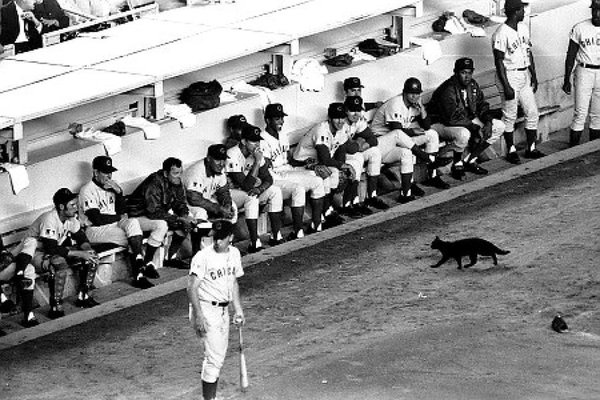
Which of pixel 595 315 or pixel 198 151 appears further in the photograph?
pixel 198 151

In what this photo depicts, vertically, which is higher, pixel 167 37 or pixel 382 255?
pixel 167 37

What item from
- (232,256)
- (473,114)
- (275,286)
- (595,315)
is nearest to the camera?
(232,256)

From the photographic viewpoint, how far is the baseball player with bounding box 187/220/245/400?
13656 mm

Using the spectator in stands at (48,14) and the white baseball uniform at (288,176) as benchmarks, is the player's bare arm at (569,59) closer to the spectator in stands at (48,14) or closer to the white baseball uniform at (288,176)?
the white baseball uniform at (288,176)

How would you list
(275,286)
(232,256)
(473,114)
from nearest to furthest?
(232,256) → (275,286) → (473,114)

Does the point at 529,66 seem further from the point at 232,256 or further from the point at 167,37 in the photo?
the point at 232,256

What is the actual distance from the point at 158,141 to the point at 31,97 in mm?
1838

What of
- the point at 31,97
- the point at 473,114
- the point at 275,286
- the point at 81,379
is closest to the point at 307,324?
the point at 275,286

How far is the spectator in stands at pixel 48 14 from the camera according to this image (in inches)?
732

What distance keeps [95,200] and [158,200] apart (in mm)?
643

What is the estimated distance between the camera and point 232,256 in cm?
1387

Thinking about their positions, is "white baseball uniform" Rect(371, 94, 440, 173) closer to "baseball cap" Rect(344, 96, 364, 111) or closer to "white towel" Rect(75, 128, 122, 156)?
"baseball cap" Rect(344, 96, 364, 111)

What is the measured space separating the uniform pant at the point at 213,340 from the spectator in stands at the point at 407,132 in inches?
232

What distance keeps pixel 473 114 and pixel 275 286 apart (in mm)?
4299
